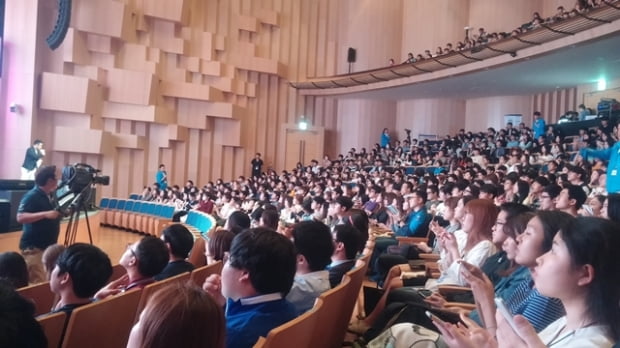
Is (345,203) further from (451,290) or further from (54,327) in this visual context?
(54,327)

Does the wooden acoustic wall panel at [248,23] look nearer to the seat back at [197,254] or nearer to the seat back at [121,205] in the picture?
the seat back at [121,205]

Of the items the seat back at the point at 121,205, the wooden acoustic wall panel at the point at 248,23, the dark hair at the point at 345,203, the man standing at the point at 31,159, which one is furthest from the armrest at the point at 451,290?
the wooden acoustic wall panel at the point at 248,23

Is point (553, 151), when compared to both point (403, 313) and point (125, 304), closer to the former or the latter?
point (403, 313)

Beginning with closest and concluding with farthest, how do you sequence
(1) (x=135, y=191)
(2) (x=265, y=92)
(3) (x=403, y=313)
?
(3) (x=403, y=313) < (1) (x=135, y=191) < (2) (x=265, y=92)

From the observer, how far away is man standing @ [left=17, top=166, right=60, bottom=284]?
3434 mm

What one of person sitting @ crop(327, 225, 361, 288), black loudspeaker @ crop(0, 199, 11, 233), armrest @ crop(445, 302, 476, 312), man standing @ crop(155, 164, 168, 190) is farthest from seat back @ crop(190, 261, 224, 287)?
man standing @ crop(155, 164, 168, 190)

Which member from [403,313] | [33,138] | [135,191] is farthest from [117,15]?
[403,313]

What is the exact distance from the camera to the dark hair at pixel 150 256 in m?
2.24

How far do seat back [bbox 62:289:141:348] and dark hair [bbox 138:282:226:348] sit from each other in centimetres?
73

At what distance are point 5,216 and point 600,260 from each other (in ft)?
17.8

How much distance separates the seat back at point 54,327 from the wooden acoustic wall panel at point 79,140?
10.9 meters

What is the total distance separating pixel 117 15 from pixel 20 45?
7.09 ft

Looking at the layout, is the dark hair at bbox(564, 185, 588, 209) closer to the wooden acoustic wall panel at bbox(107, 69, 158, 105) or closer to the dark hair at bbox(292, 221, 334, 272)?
the dark hair at bbox(292, 221, 334, 272)

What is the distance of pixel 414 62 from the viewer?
12.0 meters
